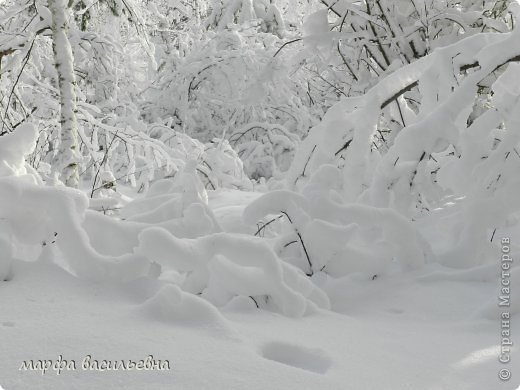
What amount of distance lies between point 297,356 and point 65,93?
329 cm

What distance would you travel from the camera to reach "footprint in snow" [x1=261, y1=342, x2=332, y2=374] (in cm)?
146

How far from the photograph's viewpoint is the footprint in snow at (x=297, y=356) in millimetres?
1464

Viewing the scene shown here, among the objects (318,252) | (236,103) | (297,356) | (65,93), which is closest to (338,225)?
(318,252)

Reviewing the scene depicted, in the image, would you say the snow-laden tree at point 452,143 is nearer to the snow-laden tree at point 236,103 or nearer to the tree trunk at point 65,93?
the tree trunk at point 65,93

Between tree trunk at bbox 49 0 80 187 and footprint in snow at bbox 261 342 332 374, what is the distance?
3.07 metres

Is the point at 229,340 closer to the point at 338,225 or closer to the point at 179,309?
the point at 179,309

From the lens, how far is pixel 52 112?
589cm

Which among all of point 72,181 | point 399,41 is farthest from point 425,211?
point 72,181

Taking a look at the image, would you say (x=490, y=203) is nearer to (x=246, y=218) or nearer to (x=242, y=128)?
(x=246, y=218)

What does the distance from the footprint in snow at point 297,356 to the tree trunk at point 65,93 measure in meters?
3.07

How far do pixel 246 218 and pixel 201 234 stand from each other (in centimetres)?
22

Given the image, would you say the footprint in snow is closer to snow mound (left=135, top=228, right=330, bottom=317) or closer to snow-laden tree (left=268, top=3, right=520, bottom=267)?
snow mound (left=135, top=228, right=330, bottom=317)

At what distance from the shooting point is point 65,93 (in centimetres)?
417

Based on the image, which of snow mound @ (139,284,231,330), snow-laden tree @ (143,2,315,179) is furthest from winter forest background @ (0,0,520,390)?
snow-laden tree @ (143,2,315,179)
